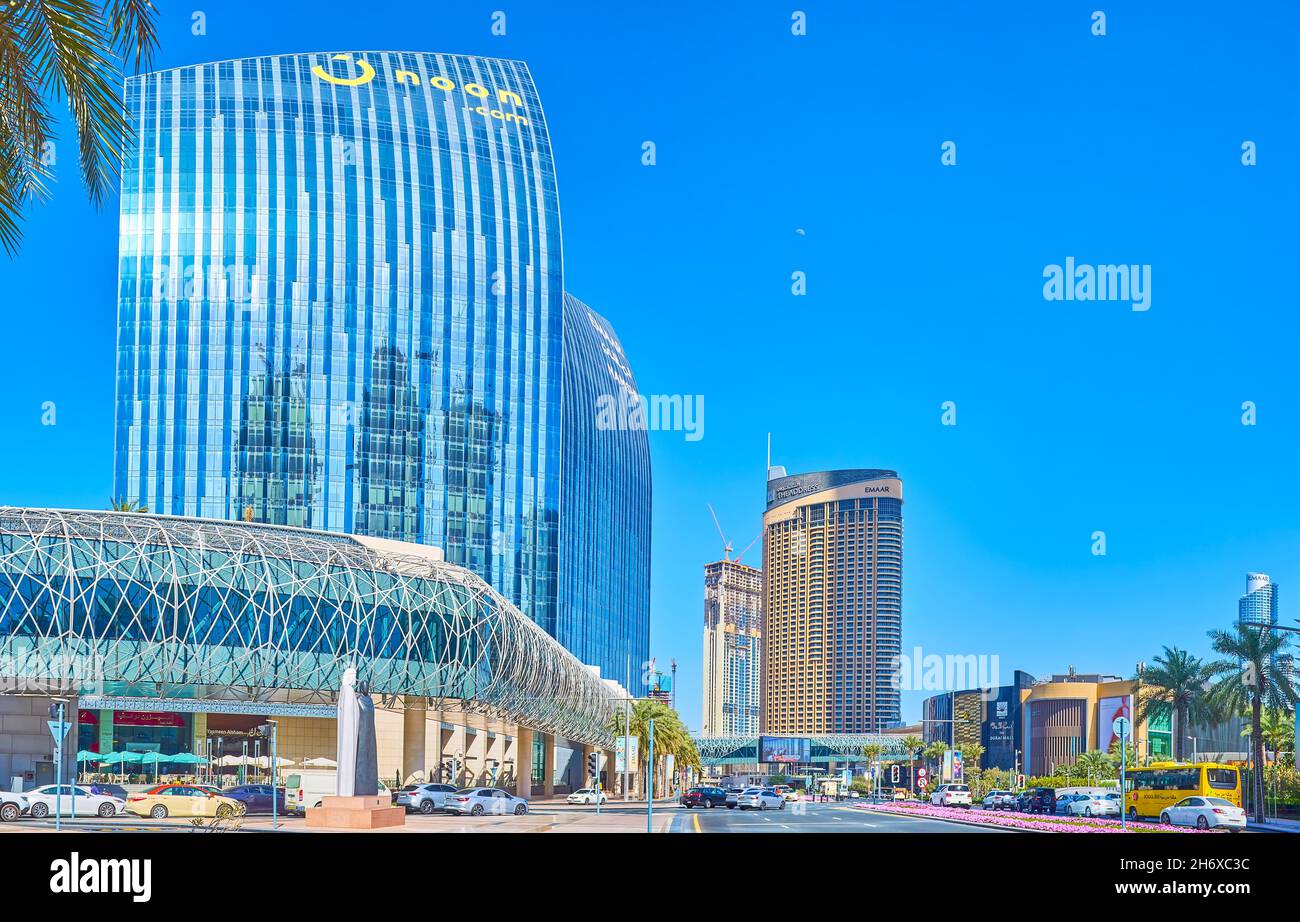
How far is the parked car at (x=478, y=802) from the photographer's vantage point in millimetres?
60281

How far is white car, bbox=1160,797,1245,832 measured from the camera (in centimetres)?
5184

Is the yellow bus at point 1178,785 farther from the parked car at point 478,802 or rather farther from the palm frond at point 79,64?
the palm frond at point 79,64

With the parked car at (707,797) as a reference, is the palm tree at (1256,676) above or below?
above

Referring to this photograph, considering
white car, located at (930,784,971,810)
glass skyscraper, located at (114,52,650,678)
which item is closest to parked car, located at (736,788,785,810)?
white car, located at (930,784,971,810)

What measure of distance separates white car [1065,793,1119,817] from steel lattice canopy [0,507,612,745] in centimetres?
3472

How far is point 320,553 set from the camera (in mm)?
78812

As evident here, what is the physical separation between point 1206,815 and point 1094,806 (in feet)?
58.8

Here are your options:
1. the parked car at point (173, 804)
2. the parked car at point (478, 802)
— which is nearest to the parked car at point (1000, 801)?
the parked car at point (478, 802)

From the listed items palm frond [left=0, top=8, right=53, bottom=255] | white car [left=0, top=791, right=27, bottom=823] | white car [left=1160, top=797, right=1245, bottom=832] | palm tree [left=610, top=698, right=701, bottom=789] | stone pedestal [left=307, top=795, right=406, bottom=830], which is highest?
palm frond [left=0, top=8, right=53, bottom=255]

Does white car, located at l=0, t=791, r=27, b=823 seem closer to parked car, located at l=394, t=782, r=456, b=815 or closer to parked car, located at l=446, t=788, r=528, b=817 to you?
parked car, located at l=394, t=782, r=456, b=815

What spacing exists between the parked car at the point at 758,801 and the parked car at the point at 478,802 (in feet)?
57.4

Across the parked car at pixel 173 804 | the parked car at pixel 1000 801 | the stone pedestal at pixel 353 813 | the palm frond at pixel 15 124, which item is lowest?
the parked car at pixel 1000 801

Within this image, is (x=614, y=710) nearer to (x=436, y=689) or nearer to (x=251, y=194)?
(x=436, y=689)
